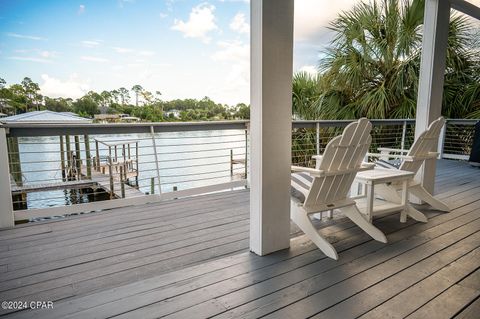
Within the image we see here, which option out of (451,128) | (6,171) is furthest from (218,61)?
(6,171)

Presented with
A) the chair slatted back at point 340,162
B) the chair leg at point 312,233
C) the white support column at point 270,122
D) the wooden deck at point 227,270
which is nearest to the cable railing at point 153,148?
the wooden deck at point 227,270

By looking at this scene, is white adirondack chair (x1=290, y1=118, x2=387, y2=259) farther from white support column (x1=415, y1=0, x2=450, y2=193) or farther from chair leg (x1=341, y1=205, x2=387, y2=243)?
white support column (x1=415, y1=0, x2=450, y2=193)

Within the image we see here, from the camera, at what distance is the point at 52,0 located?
1300 centimetres

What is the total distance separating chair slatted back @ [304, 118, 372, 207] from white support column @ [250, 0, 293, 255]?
0.83 feet

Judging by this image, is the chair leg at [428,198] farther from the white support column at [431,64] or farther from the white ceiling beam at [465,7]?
the white ceiling beam at [465,7]

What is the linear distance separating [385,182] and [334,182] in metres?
0.61

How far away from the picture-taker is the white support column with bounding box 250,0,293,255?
206 cm

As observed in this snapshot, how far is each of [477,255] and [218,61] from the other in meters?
14.3

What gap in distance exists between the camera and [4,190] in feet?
9.11

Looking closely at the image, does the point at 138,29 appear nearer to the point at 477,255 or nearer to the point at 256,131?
the point at 256,131

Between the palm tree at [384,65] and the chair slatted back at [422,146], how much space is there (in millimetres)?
3723

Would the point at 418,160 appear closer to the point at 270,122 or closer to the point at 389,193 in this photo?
the point at 389,193

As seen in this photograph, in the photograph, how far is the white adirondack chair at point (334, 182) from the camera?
90.4 inches

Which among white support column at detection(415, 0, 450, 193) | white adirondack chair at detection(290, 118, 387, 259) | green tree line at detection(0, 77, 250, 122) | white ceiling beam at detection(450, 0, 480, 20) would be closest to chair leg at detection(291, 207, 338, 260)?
white adirondack chair at detection(290, 118, 387, 259)
